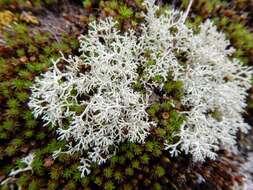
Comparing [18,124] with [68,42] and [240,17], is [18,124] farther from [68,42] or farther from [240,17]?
[240,17]

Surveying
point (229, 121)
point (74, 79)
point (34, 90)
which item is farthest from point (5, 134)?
point (229, 121)

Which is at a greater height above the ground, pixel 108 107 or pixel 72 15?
pixel 72 15

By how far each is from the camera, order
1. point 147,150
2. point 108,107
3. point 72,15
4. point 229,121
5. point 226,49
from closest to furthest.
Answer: point 108,107 → point 147,150 → point 229,121 → point 72,15 → point 226,49

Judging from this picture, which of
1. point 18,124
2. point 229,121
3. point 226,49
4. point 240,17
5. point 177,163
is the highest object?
point 240,17

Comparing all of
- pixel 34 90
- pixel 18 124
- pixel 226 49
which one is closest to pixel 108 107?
pixel 34 90

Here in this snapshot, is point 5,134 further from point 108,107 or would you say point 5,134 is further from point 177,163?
point 177,163

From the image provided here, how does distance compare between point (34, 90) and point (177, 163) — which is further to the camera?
point (177, 163)

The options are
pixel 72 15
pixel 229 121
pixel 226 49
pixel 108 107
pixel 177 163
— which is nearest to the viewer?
pixel 108 107
